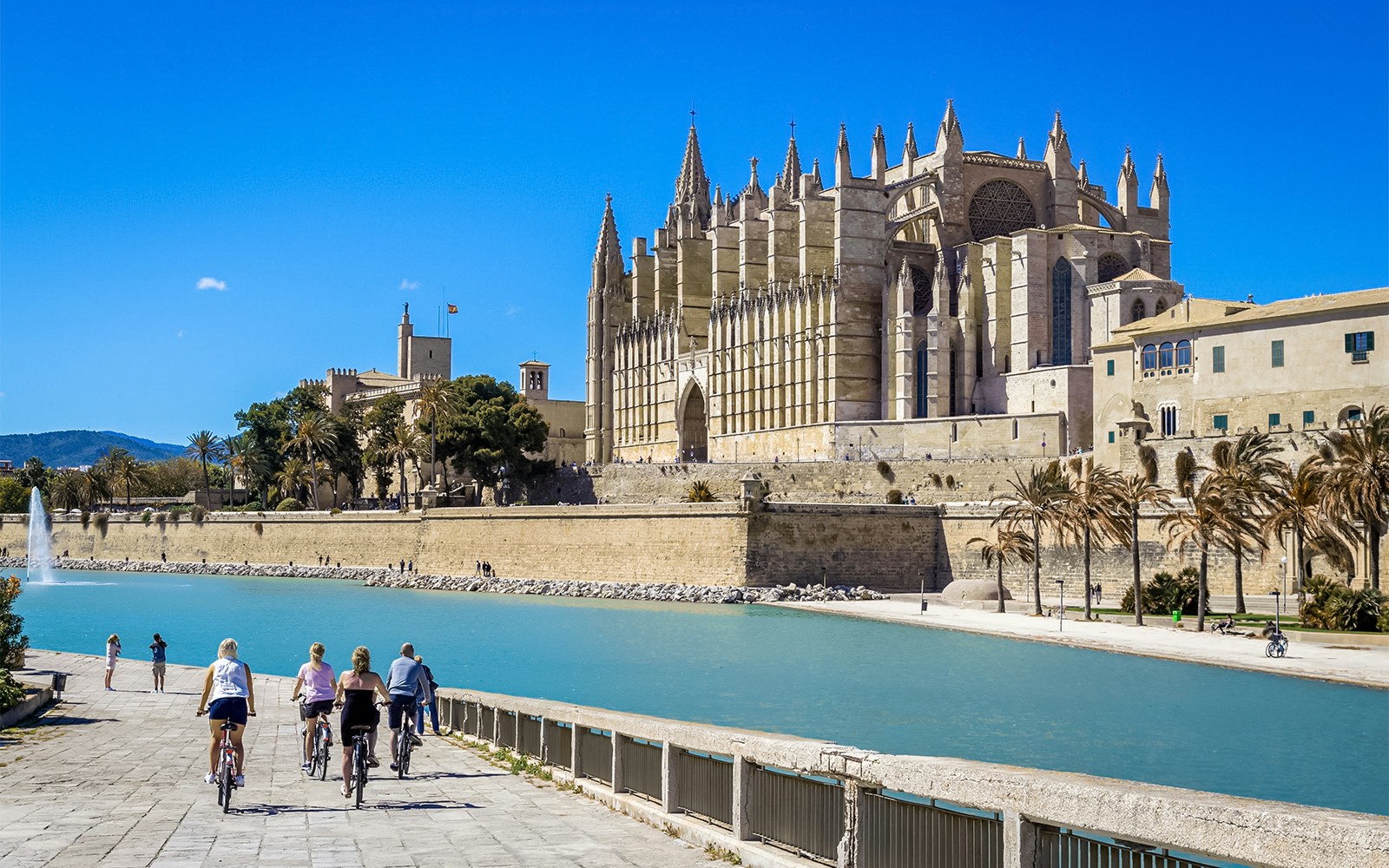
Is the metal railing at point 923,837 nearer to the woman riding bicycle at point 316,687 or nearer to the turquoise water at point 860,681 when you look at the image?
the woman riding bicycle at point 316,687

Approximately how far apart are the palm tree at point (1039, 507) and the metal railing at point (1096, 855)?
104ft

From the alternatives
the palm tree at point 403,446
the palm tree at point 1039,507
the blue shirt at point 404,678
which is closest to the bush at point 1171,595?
the palm tree at point 1039,507

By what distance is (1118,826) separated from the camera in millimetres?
4730

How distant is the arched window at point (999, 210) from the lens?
59.3 meters

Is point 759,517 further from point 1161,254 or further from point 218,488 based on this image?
point 218,488

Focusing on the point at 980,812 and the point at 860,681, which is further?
the point at 860,681

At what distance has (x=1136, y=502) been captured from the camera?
34188 mm

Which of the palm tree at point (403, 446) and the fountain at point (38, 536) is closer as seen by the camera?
the palm tree at point (403, 446)

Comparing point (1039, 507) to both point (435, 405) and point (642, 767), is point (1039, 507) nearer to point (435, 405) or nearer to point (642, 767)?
point (642, 767)

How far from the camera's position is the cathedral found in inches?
1981

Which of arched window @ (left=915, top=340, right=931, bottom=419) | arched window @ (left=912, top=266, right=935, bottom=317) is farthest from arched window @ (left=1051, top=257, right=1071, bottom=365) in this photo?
arched window @ (left=912, top=266, right=935, bottom=317)

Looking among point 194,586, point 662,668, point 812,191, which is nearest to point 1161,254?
point 812,191

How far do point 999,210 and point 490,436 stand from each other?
82.7 feet

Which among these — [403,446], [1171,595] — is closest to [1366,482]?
[1171,595]
